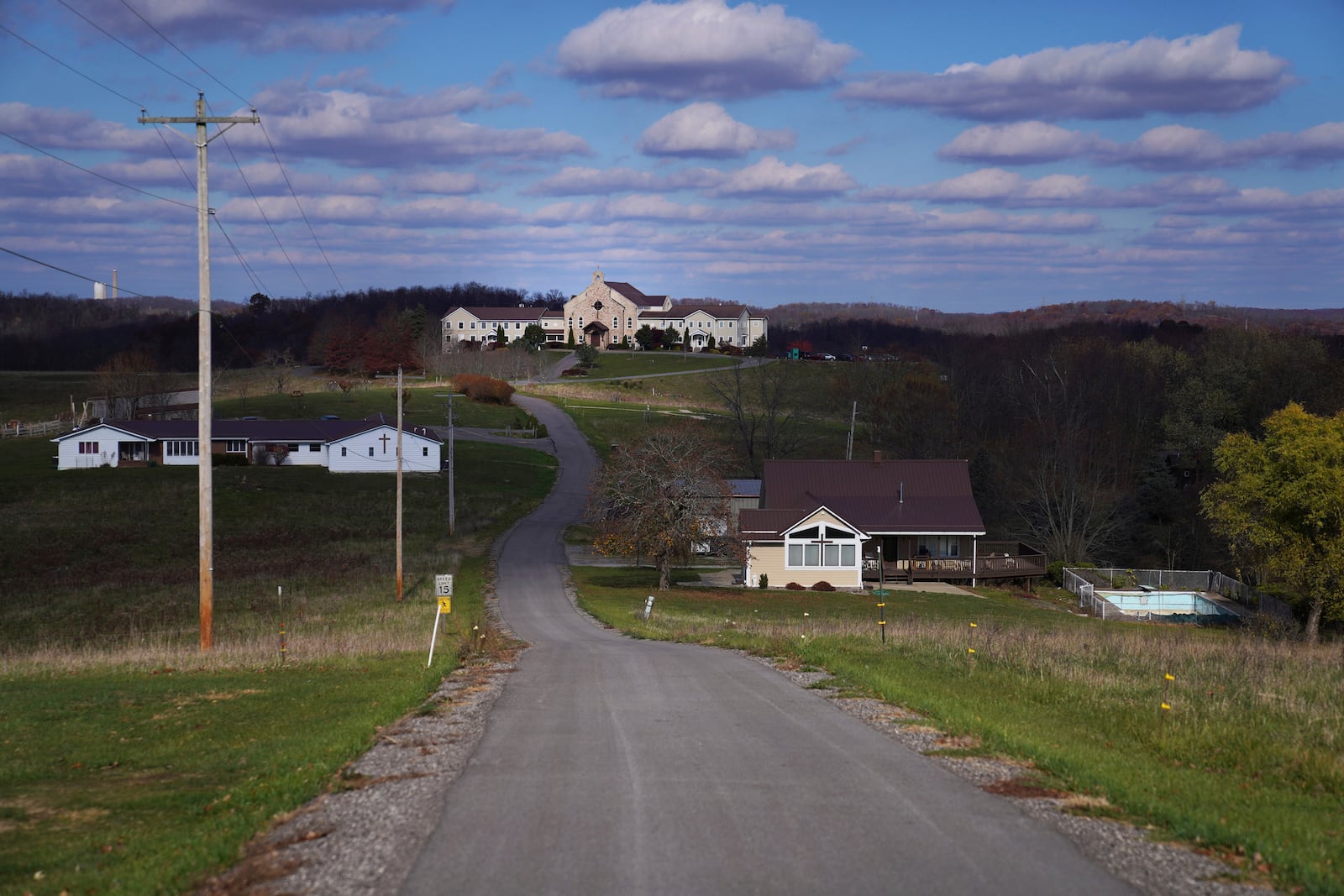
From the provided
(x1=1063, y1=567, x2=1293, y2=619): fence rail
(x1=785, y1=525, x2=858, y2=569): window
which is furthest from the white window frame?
(x1=1063, y1=567, x2=1293, y2=619): fence rail

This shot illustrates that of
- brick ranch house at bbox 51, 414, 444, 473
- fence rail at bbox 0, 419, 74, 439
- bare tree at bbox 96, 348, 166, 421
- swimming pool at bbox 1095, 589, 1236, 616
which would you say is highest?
bare tree at bbox 96, 348, 166, 421

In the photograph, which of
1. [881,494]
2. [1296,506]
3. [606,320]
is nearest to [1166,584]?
[1296,506]

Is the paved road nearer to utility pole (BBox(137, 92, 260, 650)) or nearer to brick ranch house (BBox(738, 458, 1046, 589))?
utility pole (BBox(137, 92, 260, 650))

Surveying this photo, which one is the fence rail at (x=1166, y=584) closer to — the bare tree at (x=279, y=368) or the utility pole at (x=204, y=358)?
the utility pole at (x=204, y=358)

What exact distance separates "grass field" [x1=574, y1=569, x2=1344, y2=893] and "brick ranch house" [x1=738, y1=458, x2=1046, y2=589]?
1849cm

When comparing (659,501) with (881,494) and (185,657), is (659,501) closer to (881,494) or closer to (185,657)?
(881,494)

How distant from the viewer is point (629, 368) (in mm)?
129750

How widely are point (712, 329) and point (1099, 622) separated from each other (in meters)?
124

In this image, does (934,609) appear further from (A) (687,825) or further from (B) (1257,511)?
(A) (687,825)

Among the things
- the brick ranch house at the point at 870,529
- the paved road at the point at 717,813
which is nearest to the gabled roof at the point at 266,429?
the brick ranch house at the point at 870,529

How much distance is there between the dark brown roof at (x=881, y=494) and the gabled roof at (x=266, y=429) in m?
31.5

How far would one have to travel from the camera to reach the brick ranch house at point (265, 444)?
7012cm

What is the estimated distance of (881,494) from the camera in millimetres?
54156

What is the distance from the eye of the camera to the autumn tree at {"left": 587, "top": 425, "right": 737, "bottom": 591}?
40.5 m
